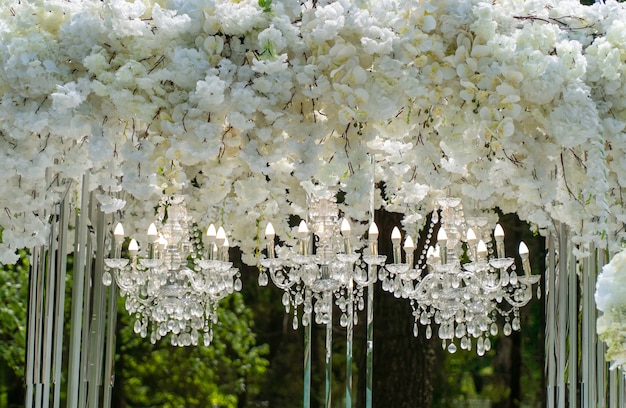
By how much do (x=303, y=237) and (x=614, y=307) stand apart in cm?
153

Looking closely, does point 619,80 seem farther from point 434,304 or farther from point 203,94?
point 434,304

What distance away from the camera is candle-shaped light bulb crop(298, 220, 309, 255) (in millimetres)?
3805

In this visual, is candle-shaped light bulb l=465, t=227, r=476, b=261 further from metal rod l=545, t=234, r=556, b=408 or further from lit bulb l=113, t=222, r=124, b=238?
lit bulb l=113, t=222, r=124, b=238

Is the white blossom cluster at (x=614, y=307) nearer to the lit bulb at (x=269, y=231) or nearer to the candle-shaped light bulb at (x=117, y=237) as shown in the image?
the lit bulb at (x=269, y=231)

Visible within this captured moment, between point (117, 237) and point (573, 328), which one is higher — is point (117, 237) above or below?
above

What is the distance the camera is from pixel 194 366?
9.05 meters

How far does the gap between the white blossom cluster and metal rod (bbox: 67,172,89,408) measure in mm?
1731

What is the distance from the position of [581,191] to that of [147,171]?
135 centimetres

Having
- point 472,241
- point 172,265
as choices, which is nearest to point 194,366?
point 172,265

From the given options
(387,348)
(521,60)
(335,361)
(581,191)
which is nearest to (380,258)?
(581,191)

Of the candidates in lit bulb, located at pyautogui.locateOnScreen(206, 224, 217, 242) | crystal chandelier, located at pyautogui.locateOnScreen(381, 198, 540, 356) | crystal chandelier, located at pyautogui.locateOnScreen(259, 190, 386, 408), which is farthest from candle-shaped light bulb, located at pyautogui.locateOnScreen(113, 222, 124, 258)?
crystal chandelier, located at pyautogui.locateOnScreen(381, 198, 540, 356)

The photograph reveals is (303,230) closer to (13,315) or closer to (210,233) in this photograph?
(210,233)

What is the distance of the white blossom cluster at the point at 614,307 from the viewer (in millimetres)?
2598

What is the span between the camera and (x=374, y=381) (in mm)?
6461
